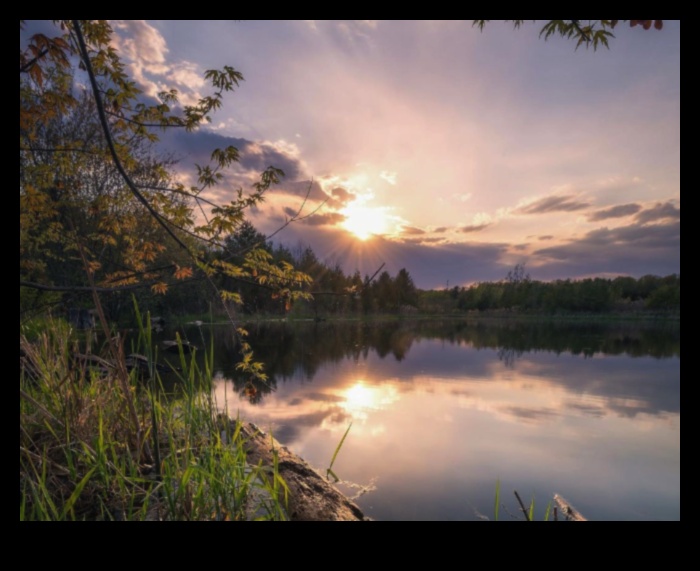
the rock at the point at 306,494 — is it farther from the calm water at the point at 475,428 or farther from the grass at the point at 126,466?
the calm water at the point at 475,428

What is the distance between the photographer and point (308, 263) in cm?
3294

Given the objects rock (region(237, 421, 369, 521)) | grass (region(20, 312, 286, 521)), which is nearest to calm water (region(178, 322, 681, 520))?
rock (region(237, 421, 369, 521))

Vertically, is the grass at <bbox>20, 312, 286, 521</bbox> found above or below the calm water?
above

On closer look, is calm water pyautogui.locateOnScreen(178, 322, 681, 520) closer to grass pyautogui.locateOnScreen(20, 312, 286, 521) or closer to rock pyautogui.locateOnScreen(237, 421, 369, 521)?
rock pyautogui.locateOnScreen(237, 421, 369, 521)

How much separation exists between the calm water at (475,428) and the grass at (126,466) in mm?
1034

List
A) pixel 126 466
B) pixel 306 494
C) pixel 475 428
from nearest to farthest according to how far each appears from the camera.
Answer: pixel 126 466 < pixel 306 494 < pixel 475 428

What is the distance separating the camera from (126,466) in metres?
2.63

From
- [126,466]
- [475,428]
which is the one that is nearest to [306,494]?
[126,466]

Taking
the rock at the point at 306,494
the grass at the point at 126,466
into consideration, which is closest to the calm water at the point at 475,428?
the rock at the point at 306,494

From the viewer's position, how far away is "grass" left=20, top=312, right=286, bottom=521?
2082 millimetres

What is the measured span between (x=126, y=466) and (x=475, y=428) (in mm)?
8147

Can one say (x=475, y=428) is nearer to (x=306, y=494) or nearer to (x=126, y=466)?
(x=306, y=494)

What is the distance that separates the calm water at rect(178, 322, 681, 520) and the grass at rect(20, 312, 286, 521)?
40.7 inches
